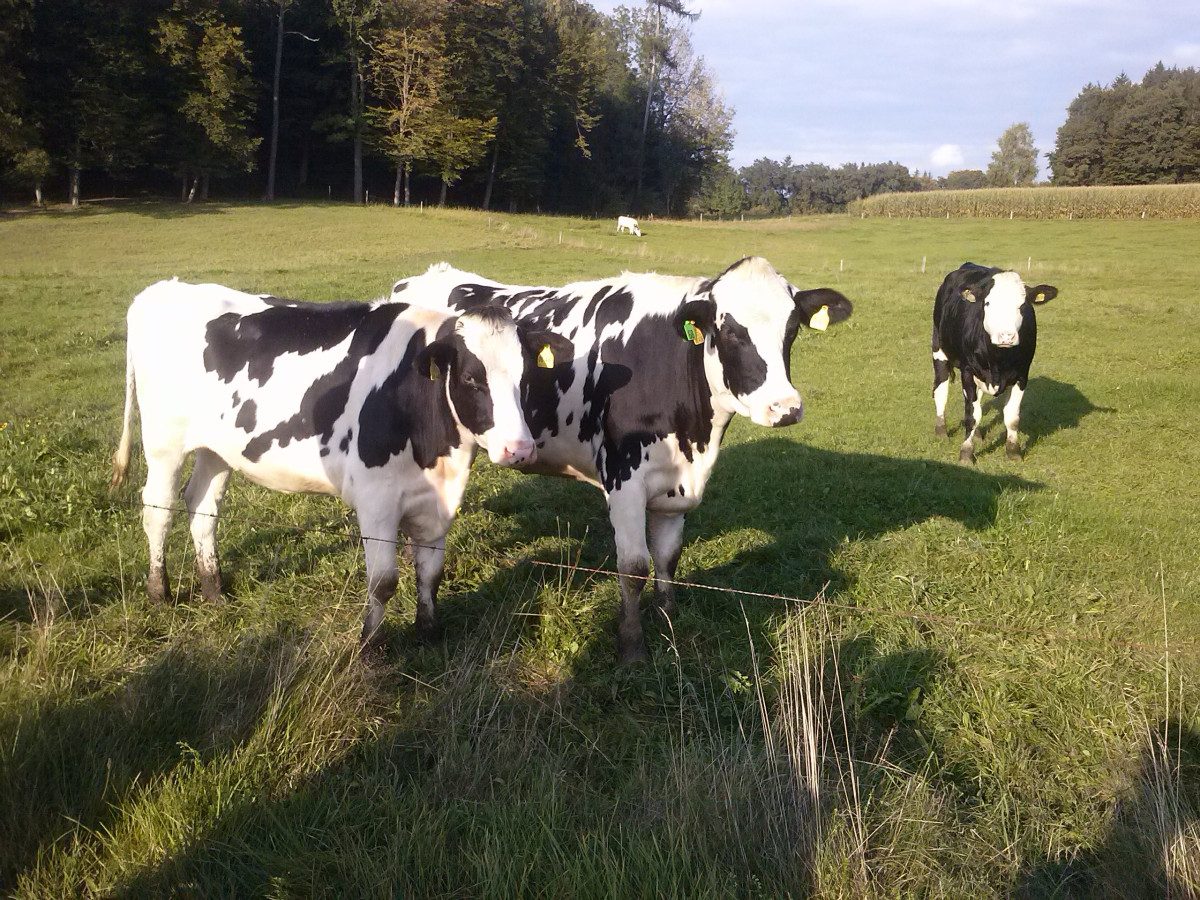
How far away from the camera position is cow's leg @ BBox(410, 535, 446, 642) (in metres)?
5.11

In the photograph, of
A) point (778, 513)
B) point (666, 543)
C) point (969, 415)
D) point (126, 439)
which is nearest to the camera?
point (666, 543)

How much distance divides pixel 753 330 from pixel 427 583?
7.74 feet

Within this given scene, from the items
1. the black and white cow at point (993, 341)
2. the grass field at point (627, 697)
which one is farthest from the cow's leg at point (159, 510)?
the black and white cow at point (993, 341)

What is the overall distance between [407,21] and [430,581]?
5349cm

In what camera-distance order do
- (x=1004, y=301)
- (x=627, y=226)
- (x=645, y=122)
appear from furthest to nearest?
(x=645, y=122) → (x=627, y=226) → (x=1004, y=301)

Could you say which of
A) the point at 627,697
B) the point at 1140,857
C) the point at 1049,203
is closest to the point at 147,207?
the point at 627,697

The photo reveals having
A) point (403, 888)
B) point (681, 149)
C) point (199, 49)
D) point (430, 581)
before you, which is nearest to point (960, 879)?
point (403, 888)

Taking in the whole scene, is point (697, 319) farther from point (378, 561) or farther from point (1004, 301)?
point (1004, 301)

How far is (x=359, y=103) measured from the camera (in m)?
52.2

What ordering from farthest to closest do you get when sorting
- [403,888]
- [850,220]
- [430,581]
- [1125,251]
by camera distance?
[850,220] < [1125,251] < [430,581] < [403,888]

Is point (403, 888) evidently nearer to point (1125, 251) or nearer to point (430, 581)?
point (430, 581)

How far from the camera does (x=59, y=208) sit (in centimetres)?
3834

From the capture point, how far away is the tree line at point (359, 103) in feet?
136

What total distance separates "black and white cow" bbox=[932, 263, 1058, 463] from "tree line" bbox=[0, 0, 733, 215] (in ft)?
125
